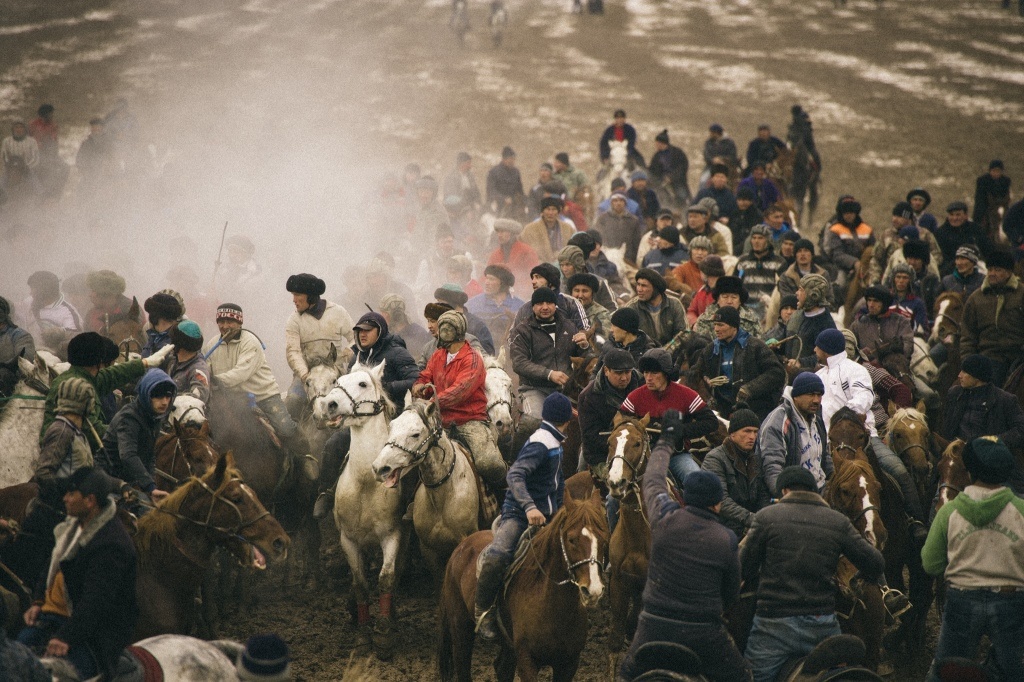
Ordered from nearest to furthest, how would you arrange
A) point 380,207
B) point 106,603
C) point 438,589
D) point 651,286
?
point 106,603, point 438,589, point 651,286, point 380,207

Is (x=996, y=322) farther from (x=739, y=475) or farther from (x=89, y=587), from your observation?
(x=89, y=587)

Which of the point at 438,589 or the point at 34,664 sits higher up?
the point at 34,664

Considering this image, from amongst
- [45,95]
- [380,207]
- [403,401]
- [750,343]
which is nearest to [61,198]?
[380,207]

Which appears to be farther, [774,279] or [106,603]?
[774,279]

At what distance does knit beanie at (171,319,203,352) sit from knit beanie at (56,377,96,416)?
2.56 m

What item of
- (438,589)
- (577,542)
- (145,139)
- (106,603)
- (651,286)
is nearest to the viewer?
(106,603)

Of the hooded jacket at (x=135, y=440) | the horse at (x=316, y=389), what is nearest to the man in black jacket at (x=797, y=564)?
the hooded jacket at (x=135, y=440)

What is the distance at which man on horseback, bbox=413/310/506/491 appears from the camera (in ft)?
33.7

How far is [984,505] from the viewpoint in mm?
7301

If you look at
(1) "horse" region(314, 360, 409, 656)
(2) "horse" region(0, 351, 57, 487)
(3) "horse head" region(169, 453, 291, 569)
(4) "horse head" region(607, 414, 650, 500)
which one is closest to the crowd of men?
(2) "horse" region(0, 351, 57, 487)

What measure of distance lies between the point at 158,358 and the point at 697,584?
5.80 metres

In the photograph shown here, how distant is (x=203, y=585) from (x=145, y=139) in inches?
717

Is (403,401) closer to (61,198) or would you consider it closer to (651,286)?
(651,286)

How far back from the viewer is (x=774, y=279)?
14.6 m
